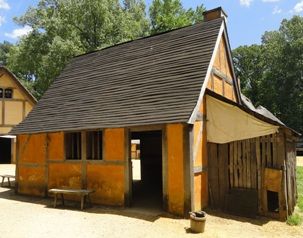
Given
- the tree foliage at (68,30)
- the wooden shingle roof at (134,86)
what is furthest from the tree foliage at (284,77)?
the wooden shingle roof at (134,86)

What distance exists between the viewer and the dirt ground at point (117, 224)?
8.09 metres

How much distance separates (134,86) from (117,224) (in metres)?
4.78

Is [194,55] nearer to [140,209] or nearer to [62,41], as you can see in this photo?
[140,209]

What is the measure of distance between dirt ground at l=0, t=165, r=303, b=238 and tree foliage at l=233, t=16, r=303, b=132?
34.2 m

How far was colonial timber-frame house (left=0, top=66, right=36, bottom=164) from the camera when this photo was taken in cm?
2611

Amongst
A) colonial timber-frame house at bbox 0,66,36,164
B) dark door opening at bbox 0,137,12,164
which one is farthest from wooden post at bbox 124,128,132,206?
dark door opening at bbox 0,137,12,164

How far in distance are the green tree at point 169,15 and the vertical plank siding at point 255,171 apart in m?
23.0

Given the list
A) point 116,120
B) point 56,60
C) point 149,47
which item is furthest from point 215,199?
point 56,60

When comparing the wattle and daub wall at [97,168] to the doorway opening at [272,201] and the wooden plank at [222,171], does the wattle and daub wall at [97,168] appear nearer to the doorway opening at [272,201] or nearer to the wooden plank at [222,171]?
the wooden plank at [222,171]

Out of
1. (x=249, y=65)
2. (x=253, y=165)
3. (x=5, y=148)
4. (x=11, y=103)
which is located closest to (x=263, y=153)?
(x=253, y=165)

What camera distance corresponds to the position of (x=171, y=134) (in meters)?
9.75

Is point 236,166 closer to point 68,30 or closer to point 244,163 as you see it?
point 244,163

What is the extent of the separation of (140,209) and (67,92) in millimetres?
6259

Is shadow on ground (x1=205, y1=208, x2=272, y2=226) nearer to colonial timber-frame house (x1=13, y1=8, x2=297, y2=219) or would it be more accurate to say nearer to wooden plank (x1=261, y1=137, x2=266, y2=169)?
colonial timber-frame house (x1=13, y1=8, x2=297, y2=219)
